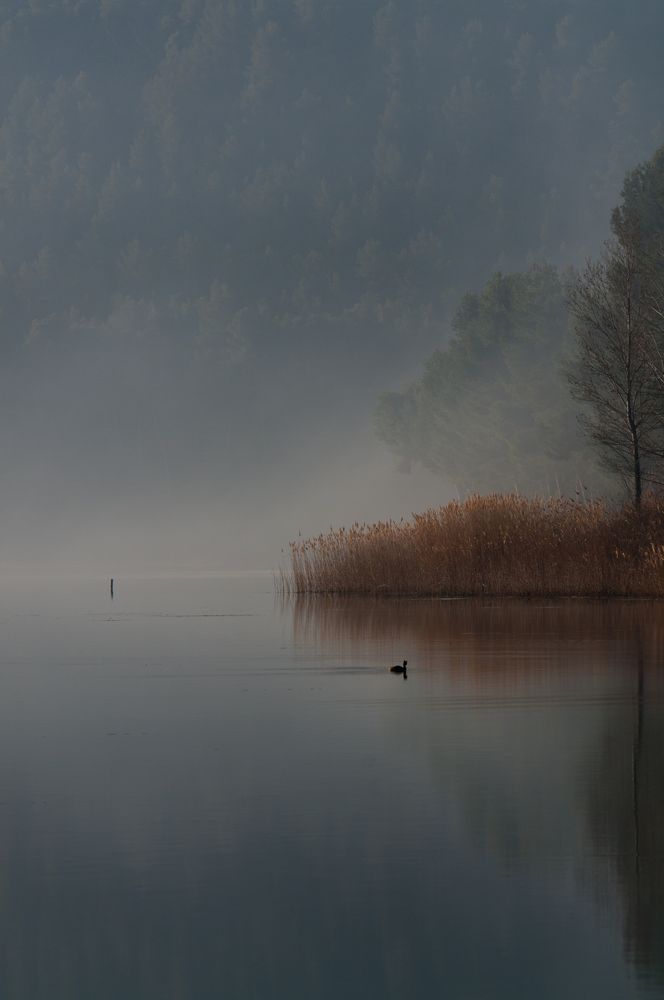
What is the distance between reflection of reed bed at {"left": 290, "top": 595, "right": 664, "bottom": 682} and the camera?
17.6 metres

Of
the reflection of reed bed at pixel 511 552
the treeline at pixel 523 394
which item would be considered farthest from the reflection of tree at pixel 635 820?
the treeline at pixel 523 394

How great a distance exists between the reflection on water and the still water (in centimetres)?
3

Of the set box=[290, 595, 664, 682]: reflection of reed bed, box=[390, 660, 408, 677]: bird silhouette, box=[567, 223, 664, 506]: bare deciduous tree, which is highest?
box=[567, 223, 664, 506]: bare deciduous tree

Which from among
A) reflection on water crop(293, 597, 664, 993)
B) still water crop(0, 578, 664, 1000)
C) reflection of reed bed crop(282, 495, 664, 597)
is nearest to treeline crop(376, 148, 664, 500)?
reflection of reed bed crop(282, 495, 664, 597)

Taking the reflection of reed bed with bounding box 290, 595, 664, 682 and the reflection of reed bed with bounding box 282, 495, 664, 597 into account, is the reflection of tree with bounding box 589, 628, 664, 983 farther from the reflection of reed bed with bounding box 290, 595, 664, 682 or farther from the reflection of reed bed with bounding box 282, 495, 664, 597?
the reflection of reed bed with bounding box 282, 495, 664, 597

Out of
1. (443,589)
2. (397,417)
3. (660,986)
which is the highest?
(397,417)

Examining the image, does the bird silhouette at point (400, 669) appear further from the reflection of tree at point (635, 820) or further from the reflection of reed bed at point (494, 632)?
the reflection of tree at point (635, 820)

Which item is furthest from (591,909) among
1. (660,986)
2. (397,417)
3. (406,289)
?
(406,289)

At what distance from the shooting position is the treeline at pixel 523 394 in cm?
5081

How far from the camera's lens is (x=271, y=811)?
27.1ft

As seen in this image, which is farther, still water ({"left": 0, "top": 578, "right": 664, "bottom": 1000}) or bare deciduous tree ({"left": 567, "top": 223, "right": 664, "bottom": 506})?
bare deciduous tree ({"left": 567, "top": 223, "right": 664, "bottom": 506})

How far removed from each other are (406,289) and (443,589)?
16464 centimetres

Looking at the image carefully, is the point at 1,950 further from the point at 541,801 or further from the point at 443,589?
the point at 443,589

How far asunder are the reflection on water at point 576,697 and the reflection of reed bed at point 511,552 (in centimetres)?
244
